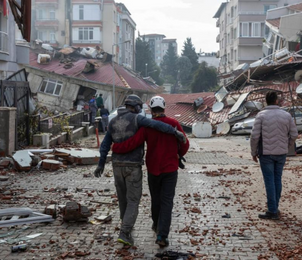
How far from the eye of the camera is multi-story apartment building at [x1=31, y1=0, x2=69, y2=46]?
67125 millimetres

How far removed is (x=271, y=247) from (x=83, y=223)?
2.56 m

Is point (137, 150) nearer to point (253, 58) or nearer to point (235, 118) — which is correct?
point (235, 118)

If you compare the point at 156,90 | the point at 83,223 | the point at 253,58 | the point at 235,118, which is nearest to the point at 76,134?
the point at 235,118

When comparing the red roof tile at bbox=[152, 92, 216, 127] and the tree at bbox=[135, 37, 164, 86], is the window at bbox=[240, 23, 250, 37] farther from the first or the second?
the tree at bbox=[135, 37, 164, 86]

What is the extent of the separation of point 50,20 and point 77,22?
12.7ft

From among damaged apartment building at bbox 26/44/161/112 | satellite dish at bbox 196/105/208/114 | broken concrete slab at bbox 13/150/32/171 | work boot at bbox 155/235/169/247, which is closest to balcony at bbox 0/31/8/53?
broken concrete slab at bbox 13/150/32/171

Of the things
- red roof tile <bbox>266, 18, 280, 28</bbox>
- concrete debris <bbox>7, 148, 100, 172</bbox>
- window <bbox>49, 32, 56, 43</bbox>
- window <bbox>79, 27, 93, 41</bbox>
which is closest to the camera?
concrete debris <bbox>7, 148, 100, 172</bbox>

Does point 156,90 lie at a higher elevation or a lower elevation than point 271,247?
higher

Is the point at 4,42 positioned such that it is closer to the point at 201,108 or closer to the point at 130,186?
the point at 201,108

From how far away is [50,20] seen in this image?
67125 millimetres

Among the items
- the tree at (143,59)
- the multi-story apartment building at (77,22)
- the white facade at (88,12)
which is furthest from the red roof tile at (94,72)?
the tree at (143,59)

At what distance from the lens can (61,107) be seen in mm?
41594

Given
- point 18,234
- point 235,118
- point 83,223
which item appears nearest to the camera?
point 18,234

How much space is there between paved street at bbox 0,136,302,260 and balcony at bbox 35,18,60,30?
58.5 metres
